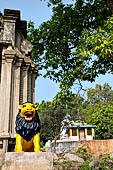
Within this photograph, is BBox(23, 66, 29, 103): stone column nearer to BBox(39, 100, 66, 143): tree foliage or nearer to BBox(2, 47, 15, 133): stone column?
BBox(2, 47, 15, 133): stone column

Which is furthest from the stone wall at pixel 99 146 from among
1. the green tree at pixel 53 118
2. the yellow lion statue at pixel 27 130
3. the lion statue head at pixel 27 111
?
the lion statue head at pixel 27 111

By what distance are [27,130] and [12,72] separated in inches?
90.9

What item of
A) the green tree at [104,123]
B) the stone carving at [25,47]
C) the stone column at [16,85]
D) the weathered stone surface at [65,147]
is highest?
the stone carving at [25,47]

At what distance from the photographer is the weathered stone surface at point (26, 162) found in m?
3.66

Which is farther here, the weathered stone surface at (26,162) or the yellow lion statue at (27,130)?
the yellow lion statue at (27,130)

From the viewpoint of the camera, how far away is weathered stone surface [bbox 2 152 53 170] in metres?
3.66

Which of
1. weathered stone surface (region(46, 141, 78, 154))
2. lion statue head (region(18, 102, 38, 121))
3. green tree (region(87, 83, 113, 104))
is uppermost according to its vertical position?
green tree (region(87, 83, 113, 104))

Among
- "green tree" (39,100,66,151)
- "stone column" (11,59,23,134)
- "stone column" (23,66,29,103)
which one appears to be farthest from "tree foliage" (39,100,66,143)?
"stone column" (11,59,23,134)

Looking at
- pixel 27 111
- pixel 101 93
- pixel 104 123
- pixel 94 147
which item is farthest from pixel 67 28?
pixel 101 93

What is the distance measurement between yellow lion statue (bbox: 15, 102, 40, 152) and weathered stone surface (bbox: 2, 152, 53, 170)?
528mm

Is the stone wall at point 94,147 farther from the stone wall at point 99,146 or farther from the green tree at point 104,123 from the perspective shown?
the green tree at point 104,123

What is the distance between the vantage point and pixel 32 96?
24.0 ft

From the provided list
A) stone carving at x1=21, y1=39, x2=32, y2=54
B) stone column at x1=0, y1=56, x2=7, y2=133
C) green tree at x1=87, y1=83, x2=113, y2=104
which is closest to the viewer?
stone column at x1=0, y1=56, x2=7, y2=133

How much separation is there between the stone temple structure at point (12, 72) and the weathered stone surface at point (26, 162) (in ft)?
5.05
